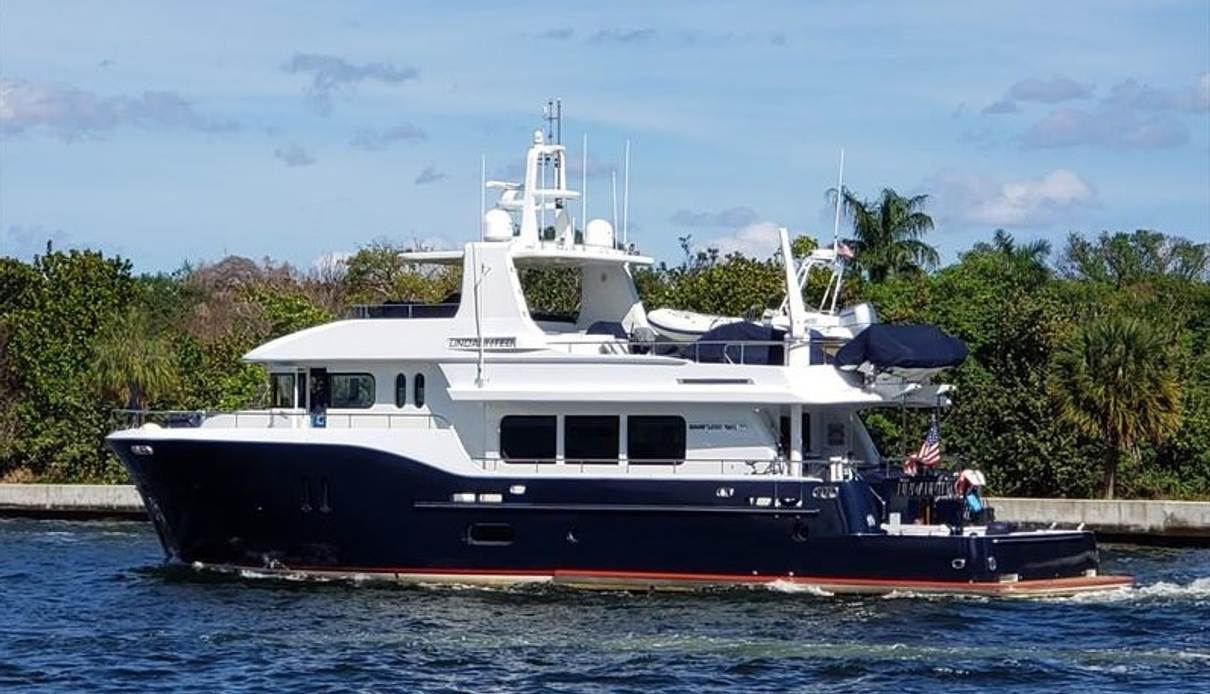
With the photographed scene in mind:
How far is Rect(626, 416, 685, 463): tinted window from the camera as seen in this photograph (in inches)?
1272

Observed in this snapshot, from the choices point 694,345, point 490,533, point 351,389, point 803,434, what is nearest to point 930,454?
point 803,434

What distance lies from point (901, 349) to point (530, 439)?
5.45 m

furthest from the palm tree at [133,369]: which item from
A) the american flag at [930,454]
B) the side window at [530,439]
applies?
the american flag at [930,454]

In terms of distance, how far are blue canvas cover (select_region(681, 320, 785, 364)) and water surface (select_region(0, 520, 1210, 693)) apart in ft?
11.2

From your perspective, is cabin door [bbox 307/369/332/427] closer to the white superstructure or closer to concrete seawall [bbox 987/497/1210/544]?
the white superstructure

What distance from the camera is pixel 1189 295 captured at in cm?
6650

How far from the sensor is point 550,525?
31.8 m

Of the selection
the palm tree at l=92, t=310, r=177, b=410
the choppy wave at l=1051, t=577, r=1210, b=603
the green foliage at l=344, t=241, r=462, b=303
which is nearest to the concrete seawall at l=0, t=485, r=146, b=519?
the palm tree at l=92, t=310, r=177, b=410

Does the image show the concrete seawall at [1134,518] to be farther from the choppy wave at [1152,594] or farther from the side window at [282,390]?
the side window at [282,390]

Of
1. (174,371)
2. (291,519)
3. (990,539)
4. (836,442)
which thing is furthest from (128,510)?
(990,539)

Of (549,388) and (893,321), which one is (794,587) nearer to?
(549,388)

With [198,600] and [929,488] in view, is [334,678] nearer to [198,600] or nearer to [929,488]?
[198,600]

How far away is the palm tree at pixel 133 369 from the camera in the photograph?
170 ft

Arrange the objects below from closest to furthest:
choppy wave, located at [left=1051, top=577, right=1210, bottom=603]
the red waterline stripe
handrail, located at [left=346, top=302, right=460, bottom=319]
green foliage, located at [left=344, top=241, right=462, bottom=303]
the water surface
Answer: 1. the water surface
2. choppy wave, located at [left=1051, top=577, right=1210, bottom=603]
3. the red waterline stripe
4. handrail, located at [left=346, top=302, right=460, bottom=319]
5. green foliage, located at [left=344, top=241, right=462, bottom=303]
